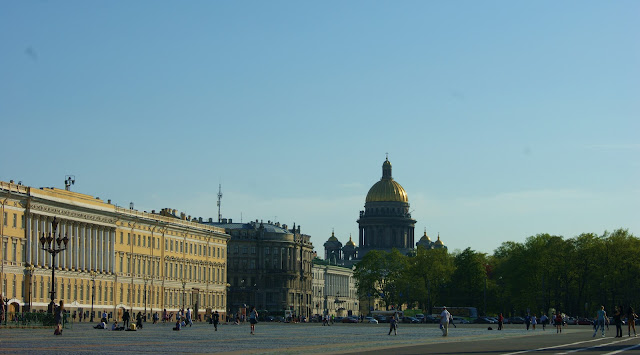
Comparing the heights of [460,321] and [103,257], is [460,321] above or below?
below

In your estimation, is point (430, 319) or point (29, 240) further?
point (430, 319)

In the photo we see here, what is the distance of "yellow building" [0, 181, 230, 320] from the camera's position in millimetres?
110875

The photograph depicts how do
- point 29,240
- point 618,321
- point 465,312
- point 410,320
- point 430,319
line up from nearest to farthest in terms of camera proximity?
1. point 618,321
2. point 29,240
3. point 410,320
4. point 430,319
5. point 465,312

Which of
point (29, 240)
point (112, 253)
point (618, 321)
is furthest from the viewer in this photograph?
point (112, 253)

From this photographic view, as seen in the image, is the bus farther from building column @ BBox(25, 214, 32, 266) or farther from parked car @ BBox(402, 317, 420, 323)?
building column @ BBox(25, 214, 32, 266)

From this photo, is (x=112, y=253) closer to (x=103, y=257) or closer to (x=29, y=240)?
(x=103, y=257)

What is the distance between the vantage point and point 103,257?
129125 mm

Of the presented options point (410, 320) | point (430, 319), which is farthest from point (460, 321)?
point (410, 320)

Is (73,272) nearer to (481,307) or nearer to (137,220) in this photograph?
(137,220)

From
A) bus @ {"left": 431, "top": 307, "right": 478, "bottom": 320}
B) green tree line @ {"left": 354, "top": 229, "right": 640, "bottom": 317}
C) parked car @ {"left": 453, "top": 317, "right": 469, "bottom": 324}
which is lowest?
parked car @ {"left": 453, "top": 317, "right": 469, "bottom": 324}

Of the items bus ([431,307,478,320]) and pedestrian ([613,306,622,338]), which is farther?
bus ([431,307,478,320])

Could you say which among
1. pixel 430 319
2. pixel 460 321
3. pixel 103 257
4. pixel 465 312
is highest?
pixel 103 257

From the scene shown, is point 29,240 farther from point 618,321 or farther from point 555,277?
point 555,277

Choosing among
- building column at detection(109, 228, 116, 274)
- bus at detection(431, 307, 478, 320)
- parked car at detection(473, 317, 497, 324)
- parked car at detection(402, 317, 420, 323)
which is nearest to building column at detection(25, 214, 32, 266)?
building column at detection(109, 228, 116, 274)
